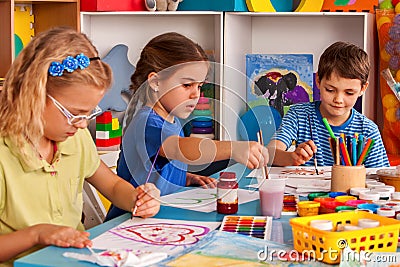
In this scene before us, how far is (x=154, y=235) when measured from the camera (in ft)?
4.35

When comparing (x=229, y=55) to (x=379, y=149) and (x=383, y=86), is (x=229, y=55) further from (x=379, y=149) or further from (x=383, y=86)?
(x=379, y=149)

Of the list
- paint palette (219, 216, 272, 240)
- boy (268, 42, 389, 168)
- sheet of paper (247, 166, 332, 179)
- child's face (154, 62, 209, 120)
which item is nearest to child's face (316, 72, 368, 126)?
boy (268, 42, 389, 168)

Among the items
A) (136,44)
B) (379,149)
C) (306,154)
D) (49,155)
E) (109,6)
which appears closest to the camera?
(49,155)

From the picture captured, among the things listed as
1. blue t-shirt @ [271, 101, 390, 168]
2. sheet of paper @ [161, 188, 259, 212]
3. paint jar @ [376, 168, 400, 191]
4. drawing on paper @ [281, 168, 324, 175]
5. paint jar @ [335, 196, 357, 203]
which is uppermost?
blue t-shirt @ [271, 101, 390, 168]

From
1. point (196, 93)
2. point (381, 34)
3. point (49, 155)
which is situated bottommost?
point (49, 155)

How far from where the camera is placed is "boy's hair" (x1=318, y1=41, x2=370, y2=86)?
2.25m

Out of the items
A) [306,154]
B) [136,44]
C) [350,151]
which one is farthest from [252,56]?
[350,151]

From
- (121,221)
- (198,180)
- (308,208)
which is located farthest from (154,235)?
(198,180)

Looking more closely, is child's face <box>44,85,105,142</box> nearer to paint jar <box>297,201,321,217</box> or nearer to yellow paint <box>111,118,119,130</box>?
paint jar <box>297,201,321,217</box>

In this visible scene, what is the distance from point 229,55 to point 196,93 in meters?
1.71

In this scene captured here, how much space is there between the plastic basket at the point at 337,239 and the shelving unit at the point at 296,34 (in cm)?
208

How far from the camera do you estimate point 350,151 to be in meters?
1.71

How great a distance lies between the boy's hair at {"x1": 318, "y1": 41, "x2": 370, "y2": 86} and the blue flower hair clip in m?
1.04

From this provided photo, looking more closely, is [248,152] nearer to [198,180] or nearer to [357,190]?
[357,190]
